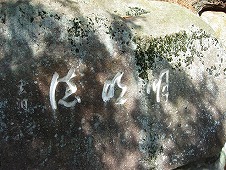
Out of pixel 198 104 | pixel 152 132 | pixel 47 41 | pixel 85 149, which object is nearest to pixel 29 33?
pixel 47 41

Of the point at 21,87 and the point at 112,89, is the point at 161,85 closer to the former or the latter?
the point at 112,89

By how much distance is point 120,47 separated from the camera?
3.83 metres

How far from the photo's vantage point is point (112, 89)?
369 cm

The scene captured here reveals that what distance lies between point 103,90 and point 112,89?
3.7 inches

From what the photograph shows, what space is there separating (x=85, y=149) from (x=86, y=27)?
43.0 inches

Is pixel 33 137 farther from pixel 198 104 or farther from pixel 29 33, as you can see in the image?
pixel 198 104

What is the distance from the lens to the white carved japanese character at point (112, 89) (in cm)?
364

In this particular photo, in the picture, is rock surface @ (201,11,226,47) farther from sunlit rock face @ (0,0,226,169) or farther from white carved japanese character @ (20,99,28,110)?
white carved japanese character @ (20,99,28,110)

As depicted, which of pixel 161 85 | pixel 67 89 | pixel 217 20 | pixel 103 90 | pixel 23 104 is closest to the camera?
pixel 23 104

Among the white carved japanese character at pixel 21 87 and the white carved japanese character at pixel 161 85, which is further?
the white carved japanese character at pixel 161 85

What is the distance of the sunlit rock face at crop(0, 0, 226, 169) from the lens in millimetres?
3377

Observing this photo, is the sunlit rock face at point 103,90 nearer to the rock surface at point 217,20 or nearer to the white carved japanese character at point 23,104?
the white carved japanese character at point 23,104

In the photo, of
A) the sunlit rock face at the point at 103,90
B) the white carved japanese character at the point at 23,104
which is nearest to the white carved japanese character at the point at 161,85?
the sunlit rock face at the point at 103,90

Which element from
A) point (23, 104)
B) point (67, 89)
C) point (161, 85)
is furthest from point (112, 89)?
point (23, 104)
